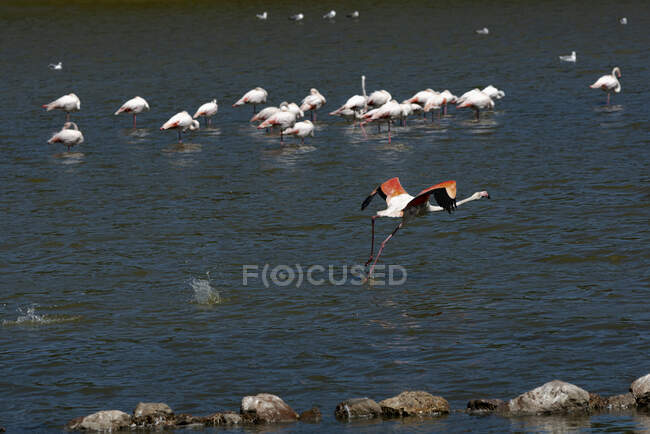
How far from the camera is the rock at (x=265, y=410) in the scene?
30.5 feet

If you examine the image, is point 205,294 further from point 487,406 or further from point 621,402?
point 621,402

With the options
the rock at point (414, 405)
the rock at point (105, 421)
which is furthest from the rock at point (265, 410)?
the rock at point (105, 421)

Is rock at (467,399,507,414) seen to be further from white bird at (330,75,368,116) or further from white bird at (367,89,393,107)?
white bird at (330,75,368,116)

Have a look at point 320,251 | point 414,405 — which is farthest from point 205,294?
point 414,405

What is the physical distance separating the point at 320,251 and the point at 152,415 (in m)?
7.03

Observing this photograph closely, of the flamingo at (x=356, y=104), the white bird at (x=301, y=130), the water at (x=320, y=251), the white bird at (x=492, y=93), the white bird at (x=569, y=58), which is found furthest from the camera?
the white bird at (x=569, y=58)

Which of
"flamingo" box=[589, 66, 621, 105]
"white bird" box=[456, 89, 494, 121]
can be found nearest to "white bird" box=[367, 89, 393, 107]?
"white bird" box=[456, 89, 494, 121]

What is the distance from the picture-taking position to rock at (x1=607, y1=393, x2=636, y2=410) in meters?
9.30

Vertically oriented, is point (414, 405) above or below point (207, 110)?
below

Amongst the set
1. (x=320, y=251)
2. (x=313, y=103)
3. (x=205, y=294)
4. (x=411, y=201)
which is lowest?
(x=205, y=294)

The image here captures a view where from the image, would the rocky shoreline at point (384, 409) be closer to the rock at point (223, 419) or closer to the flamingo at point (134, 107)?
the rock at point (223, 419)

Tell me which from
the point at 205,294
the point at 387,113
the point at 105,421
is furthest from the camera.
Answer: the point at 387,113

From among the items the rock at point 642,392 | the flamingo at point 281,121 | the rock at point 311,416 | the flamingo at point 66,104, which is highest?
the flamingo at point 66,104

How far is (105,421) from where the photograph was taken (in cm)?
916
